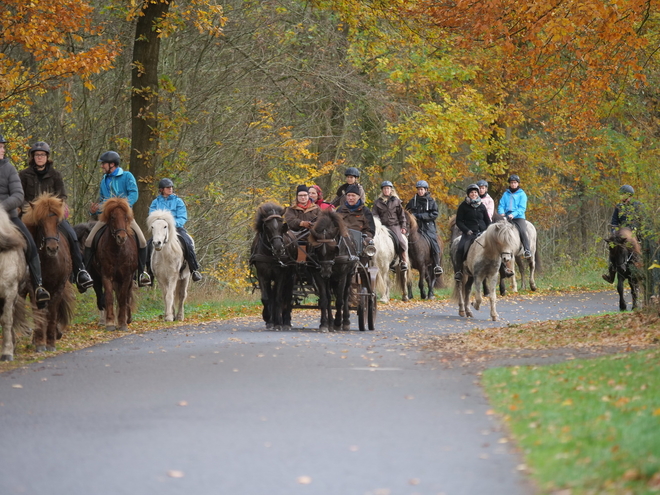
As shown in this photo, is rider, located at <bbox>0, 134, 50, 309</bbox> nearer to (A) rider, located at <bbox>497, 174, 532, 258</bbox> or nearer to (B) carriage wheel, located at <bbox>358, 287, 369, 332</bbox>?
(B) carriage wheel, located at <bbox>358, 287, 369, 332</bbox>

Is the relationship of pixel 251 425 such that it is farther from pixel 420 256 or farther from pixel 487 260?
pixel 420 256

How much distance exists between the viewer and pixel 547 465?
6129 mm

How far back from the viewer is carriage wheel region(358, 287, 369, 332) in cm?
1695

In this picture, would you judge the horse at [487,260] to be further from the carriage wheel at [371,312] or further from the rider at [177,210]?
the rider at [177,210]

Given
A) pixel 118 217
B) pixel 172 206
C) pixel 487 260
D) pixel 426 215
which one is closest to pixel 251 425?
pixel 118 217

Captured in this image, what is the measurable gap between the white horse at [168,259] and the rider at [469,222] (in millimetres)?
5460

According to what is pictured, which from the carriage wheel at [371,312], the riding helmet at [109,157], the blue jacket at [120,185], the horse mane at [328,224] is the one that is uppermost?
the riding helmet at [109,157]

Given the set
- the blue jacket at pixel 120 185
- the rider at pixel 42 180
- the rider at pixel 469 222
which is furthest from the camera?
the rider at pixel 469 222

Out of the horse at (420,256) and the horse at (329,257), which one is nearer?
the horse at (329,257)

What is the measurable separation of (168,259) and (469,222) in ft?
21.0

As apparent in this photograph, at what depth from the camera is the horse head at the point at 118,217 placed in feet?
56.3

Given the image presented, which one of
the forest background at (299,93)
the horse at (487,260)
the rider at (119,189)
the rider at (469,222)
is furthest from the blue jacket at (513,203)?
the rider at (119,189)

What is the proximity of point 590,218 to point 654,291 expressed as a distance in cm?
3464

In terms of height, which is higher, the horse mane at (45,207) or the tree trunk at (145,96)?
the tree trunk at (145,96)
